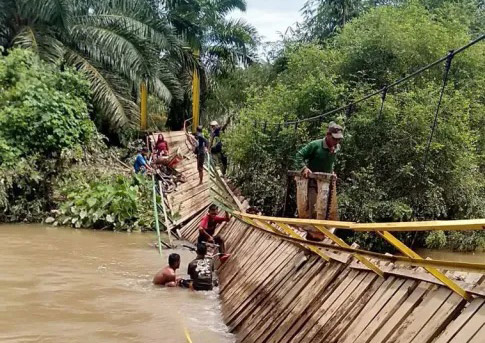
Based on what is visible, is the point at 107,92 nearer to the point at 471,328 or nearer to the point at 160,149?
the point at 160,149

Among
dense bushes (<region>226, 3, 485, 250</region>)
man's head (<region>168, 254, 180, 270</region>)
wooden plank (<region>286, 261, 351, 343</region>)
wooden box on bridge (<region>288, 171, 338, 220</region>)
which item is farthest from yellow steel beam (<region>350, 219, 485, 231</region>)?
dense bushes (<region>226, 3, 485, 250</region>)

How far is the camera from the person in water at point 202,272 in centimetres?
828

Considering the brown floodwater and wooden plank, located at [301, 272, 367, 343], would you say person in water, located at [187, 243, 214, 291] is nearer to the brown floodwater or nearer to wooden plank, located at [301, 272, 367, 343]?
the brown floodwater

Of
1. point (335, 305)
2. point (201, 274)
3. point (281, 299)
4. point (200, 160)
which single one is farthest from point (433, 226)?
point (200, 160)

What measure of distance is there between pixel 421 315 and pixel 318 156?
3.37m

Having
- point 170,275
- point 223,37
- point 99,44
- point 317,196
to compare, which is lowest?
point 170,275

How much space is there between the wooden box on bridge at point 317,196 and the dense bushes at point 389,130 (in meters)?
6.36

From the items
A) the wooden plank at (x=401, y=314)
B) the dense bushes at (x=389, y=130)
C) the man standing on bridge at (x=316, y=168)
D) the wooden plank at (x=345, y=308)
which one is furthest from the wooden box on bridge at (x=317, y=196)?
the dense bushes at (x=389, y=130)

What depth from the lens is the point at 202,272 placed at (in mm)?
8359

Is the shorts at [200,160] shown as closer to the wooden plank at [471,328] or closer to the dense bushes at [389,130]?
the dense bushes at [389,130]

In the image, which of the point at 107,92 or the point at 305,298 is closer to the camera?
the point at 305,298

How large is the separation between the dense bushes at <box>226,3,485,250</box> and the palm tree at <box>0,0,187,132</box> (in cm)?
434

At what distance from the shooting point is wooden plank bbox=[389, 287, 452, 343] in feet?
10.4

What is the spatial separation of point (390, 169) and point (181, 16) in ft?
45.0
